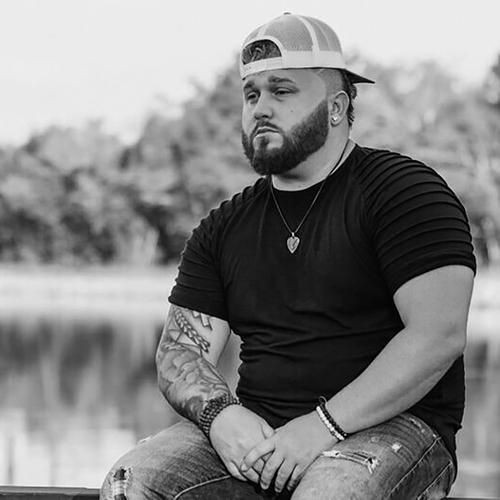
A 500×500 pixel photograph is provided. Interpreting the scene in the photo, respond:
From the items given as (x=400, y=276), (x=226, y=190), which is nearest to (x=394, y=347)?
(x=400, y=276)

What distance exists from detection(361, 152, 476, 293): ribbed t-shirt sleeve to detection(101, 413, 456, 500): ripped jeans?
251 millimetres

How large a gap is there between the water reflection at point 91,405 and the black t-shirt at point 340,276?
6235 mm

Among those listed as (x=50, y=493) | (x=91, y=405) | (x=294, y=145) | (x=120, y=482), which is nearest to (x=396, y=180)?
(x=294, y=145)

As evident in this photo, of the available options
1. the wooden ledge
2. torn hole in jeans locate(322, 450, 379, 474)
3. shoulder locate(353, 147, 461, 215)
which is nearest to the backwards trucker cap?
shoulder locate(353, 147, 461, 215)

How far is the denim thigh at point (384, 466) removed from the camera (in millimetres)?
1760

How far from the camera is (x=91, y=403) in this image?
1329 centimetres

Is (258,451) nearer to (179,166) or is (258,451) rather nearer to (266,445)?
(266,445)

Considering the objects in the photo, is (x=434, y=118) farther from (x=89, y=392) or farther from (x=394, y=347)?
(x=394, y=347)

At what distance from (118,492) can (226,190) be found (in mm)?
33812

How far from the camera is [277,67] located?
2.06 meters

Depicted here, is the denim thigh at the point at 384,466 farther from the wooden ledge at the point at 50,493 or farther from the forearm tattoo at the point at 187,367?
the wooden ledge at the point at 50,493

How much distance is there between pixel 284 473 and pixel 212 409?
20 centimetres

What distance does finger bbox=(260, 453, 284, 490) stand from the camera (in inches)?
73.8

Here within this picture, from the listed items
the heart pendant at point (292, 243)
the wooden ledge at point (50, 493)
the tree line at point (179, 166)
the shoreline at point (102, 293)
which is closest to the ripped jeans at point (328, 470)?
the wooden ledge at point (50, 493)
